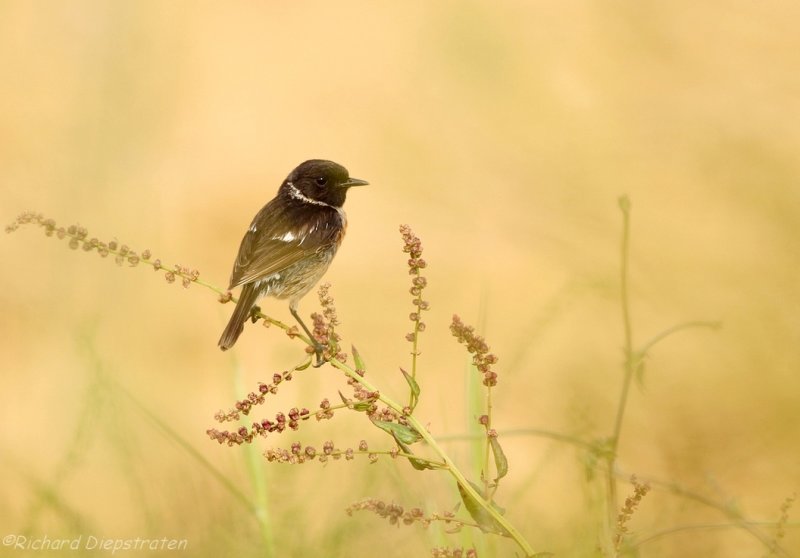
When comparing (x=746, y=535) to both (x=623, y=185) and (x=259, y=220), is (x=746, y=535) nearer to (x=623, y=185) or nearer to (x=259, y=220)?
(x=623, y=185)

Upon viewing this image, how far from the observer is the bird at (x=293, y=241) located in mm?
3963

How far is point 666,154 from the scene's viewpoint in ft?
16.9

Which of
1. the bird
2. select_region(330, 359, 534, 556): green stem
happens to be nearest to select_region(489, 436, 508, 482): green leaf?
select_region(330, 359, 534, 556): green stem

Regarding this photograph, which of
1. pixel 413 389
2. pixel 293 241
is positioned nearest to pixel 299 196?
pixel 293 241

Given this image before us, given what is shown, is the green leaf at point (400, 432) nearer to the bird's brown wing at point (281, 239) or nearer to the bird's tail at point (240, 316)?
the bird's tail at point (240, 316)

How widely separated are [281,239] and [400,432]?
191cm

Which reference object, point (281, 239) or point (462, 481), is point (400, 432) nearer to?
point (462, 481)

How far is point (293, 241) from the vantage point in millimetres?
4184

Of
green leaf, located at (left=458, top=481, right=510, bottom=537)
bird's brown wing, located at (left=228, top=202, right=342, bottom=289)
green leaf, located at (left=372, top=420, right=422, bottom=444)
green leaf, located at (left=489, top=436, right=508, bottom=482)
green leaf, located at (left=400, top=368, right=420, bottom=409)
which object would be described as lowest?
green leaf, located at (left=458, top=481, right=510, bottom=537)

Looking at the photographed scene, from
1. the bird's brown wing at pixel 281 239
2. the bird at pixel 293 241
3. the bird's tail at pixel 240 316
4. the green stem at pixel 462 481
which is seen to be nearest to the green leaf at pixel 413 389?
the green stem at pixel 462 481

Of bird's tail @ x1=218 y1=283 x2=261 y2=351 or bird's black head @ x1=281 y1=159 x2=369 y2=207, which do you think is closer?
bird's tail @ x1=218 y1=283 x2=261 y2=351

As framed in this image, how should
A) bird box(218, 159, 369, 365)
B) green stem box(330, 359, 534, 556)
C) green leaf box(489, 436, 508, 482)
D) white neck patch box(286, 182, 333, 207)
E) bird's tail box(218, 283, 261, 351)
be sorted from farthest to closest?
white neck patch box(286, 182, 333, 207) → bird box(218, 159, 369, 365) → bird's tail box(218, 283, 261, 351) → green leaf box(489, 436, 508, 482) → green stem box(330, 359, 534, 556)

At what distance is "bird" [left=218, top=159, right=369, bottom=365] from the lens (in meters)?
3.96

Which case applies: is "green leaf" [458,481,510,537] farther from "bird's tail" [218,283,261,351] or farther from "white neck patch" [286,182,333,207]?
"white neck patch" [286,182,333,207]
